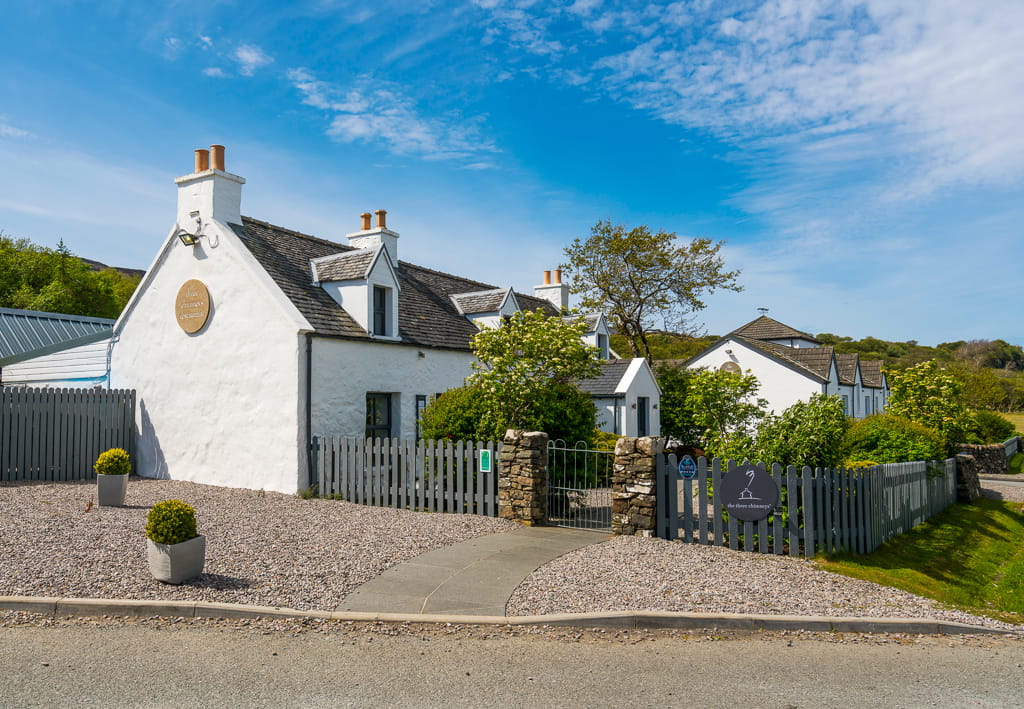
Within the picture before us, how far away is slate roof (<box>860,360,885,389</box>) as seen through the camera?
51.2 meters

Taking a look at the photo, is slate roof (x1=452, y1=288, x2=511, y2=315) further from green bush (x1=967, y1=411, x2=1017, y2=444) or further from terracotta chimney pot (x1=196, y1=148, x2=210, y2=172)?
green bush (x1=967, y1=411, x2=1017, y2=444)

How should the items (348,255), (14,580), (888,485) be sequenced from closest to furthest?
(14,580)
(888,485)
(348,255)

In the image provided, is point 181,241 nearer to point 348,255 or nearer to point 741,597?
point 348,255

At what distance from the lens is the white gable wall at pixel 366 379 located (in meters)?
15.1

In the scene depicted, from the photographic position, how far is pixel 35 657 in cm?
584

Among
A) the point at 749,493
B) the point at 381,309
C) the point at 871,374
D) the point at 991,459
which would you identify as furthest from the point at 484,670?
the point at 871,374

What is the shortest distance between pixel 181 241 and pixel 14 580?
10.9m

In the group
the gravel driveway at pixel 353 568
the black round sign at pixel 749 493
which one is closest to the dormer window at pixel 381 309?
the gravel driveway at pixel 353 568

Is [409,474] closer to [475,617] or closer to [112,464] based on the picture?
[112,464]

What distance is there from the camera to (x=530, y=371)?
1490 centimetres

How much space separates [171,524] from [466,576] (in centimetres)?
349

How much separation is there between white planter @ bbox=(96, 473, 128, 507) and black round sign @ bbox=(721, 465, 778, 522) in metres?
10.4

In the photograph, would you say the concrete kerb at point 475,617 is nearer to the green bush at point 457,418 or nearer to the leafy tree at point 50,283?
the green bush at point 457,418

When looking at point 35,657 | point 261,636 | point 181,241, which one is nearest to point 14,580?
point 35,657
